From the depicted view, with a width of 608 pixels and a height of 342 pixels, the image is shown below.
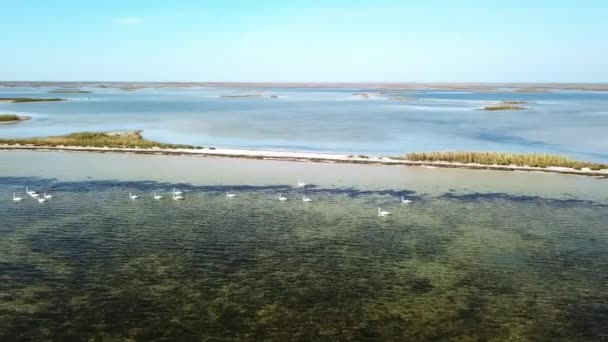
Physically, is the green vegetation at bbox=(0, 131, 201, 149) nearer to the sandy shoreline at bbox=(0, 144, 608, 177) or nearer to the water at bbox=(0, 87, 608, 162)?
the sandy shoreline at bbox=(0, 144, 608, 177)

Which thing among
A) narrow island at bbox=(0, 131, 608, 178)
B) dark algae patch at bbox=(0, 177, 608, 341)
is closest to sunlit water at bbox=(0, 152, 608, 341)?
dark algae patch at bbox=(0, 177, 608, 341)

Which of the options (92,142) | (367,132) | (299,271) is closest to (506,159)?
(367,132)

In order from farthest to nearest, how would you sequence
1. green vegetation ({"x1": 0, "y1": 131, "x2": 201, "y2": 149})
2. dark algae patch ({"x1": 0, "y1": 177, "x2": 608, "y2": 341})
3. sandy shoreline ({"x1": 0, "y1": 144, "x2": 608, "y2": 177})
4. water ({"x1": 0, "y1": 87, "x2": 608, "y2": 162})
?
water ({"x1": 0, "y1": 87, "x2": 608, "y2": 162}) < green vegetation ({"x1": 0, "y1": 131, "x2": 201, "y2": 149}) < sandy shoreline ({"x1": 0, "y1": 144, "x2": 608, "y2": 177}) < dark algae patch ({"x1": 0, "y1": 177, "x2": 608, "y2": 341})

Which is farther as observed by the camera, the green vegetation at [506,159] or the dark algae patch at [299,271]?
the green vegetation at [506,159]

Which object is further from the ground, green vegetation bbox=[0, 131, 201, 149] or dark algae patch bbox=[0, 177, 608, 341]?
green vegetation bbox=[0, 131, 201, 149]

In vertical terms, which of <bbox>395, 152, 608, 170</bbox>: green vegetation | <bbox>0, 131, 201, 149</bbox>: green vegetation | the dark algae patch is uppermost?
<bbox>0, 131, 201, 149</bbox>: green vegetation

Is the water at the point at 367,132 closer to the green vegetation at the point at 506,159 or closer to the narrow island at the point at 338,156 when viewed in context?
the narrow island at the point at 338,156

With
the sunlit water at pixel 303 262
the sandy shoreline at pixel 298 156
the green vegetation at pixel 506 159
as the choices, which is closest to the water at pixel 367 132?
the sandy shoreline at pixel 298 156
